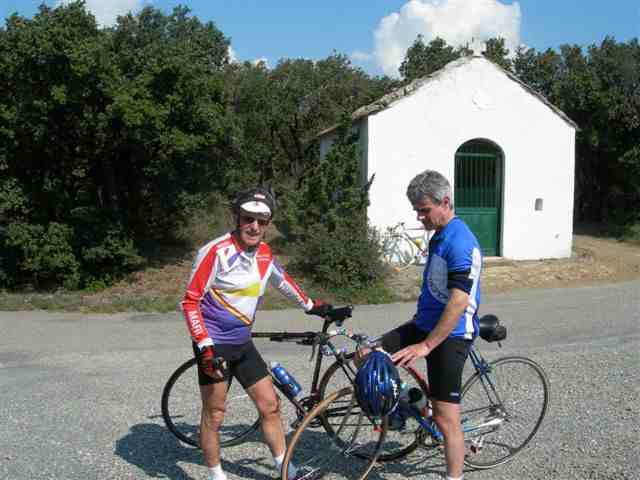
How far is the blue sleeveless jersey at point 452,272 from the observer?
352cm

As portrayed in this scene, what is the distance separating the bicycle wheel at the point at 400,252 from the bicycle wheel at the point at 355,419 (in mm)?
9465

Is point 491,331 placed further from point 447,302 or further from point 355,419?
point 355,419

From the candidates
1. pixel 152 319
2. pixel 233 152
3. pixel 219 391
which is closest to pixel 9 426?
pixel 219 391

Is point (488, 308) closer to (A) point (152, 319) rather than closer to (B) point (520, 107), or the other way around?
(A) point (152, 319)

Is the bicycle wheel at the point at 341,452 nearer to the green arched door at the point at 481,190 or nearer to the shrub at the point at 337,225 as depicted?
the shrub at the point at 337,225

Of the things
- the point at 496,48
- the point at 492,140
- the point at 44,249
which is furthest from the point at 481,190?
the point at 496,48

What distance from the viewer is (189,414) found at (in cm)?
500

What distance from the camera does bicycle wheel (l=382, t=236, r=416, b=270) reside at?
45.6 ft

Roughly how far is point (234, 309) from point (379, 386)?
0.95 m

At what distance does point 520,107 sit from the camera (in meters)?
14.7

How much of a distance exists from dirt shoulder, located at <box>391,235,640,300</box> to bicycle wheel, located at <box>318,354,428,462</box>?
23.2ft

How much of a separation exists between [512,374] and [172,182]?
10960 millimetres

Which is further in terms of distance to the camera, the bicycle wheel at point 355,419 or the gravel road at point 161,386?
the gravel road at point 161,386

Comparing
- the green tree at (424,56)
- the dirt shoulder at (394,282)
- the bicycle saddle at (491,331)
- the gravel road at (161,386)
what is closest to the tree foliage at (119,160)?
the dirt shoulder at (394,282)
